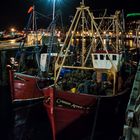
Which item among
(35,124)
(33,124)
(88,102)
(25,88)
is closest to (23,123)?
(33,124)

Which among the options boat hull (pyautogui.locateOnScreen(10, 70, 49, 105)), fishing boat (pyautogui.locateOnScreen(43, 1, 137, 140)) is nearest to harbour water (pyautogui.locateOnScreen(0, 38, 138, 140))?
fishing boat (pyautogui.locateOnScreen(43, 1, 137, 140))

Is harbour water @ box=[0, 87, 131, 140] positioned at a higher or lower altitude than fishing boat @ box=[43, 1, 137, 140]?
lower

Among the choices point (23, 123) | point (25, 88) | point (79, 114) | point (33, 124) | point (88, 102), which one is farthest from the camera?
point (25, 88)

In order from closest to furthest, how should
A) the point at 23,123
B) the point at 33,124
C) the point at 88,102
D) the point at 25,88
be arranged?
the point at 88,102
the point at 33,124
the point at 23,123
the point at 25,88

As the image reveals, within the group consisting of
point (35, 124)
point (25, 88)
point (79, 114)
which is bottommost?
point (35, 124)

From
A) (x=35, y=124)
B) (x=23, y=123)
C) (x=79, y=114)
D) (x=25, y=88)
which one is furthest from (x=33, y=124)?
(x=25, y=88)

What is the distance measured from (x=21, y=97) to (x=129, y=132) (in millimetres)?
14744

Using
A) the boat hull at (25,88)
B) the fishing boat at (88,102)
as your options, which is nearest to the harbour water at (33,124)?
the fishing boat at (88,102)

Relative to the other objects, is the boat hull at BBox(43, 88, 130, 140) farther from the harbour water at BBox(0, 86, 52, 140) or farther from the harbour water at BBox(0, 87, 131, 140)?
the harbour water at BBox(0, 86, 52, 140)

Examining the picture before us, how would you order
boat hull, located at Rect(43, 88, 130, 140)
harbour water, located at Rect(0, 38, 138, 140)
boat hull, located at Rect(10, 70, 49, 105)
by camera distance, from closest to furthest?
boat hull, located at Rect(43, 88, 130, 140), harbour water, located at Rect(0, 38, 138, 140), boat hull, located at Rect(10, 70, 49, 105)

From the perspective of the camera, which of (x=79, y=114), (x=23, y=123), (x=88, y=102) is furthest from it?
(x=23, y=123)

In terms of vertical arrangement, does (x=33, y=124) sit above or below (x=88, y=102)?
below

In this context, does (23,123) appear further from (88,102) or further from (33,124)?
(88,102)

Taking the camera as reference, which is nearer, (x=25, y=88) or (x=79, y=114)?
(x=79, y=114)
